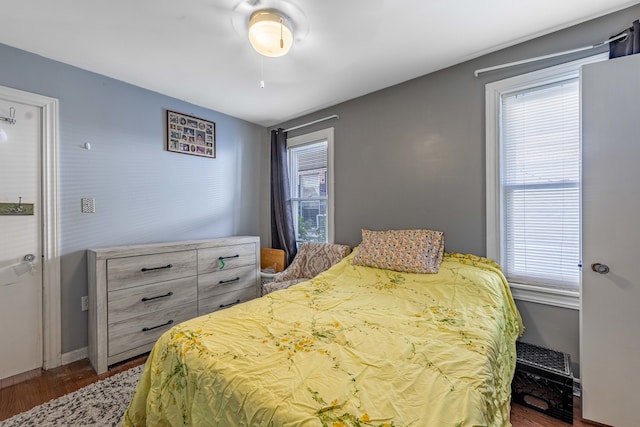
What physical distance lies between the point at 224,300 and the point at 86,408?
125 cm

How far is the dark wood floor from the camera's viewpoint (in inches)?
61.7

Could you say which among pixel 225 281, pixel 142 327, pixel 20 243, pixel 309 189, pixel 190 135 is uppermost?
pixel 190 135

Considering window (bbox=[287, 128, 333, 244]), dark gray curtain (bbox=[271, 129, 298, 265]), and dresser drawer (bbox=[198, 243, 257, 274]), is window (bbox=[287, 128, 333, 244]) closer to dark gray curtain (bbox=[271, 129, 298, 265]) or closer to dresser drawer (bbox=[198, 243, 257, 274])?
dark gray curtain (bbox=[271, 129, 298, 265])

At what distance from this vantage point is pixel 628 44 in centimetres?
154

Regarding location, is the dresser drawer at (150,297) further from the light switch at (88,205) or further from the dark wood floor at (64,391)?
the light switch at (88,205)

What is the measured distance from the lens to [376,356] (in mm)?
1027

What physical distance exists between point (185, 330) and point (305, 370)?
0.65m

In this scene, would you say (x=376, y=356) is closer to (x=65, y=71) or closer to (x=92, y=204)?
(x=92, y=204)

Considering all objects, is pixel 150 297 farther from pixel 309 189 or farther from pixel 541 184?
pixel 541 184

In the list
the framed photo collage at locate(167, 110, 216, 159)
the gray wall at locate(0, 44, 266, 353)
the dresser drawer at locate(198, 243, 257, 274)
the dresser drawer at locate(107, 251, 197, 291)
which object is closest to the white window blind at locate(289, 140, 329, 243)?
the dresser drawer at locate(198, 243, 257, 274)

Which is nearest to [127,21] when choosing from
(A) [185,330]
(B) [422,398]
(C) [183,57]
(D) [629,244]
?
(C) [183,57]

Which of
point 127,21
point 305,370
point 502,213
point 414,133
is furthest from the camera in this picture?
point 414,133

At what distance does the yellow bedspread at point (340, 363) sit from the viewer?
771mm

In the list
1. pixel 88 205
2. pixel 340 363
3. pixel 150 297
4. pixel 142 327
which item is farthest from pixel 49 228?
pixel 340 363
